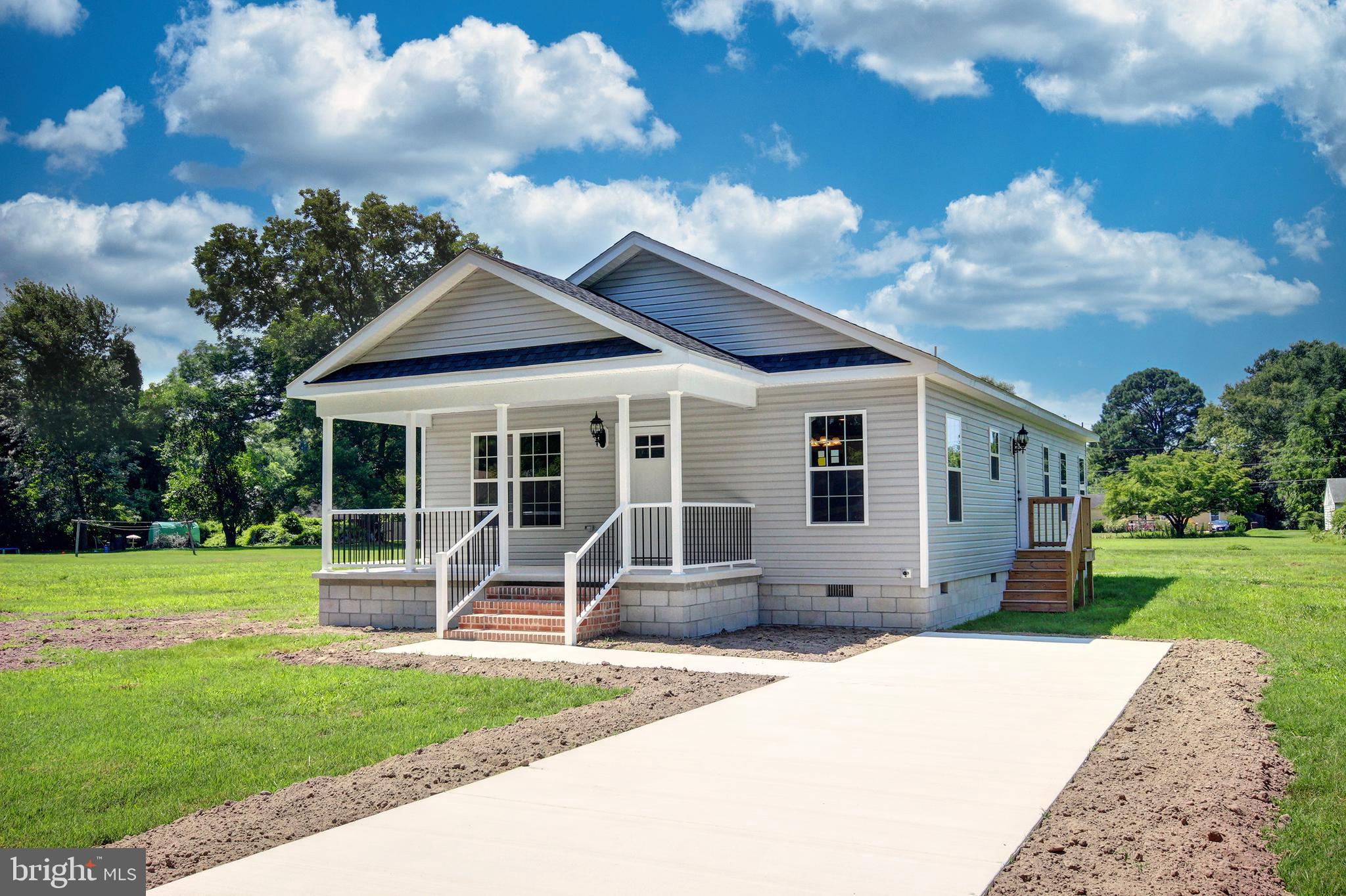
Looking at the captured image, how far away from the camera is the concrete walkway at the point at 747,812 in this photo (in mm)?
4605

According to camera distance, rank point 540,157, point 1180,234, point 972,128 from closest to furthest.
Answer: point 540,157 → point 972,128 → point 1180,234

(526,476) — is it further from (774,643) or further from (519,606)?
(774,643)

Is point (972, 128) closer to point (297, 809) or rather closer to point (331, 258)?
point (331, 258)

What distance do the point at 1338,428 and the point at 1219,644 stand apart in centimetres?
6975

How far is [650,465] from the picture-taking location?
1619cm

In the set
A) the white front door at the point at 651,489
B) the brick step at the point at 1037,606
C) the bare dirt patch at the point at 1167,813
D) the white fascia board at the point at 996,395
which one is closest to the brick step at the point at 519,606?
the white front door at the point at 651,489

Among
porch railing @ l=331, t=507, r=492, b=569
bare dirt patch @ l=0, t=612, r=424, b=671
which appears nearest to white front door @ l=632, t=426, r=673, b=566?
porch railing @ l=331, t=507, r=492, b=569

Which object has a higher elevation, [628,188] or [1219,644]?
[628,188]

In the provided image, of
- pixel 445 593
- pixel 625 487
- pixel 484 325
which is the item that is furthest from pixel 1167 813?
pixel 484 325

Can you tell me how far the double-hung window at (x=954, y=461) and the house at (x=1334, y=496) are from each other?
55169 millimetres

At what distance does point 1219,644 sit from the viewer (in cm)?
1285

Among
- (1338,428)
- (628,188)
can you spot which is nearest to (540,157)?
(628,188)

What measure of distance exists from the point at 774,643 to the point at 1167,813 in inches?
304

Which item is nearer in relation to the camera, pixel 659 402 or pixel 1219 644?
pixel 1219 644
